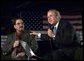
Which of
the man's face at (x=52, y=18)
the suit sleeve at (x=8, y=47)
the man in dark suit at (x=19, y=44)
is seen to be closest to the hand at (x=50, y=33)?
the man's face at (x=52, y=18)

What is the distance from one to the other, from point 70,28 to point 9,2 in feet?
4.01

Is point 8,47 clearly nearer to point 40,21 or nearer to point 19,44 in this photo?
point 19,44

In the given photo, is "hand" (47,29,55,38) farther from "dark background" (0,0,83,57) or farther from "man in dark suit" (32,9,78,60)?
"dark background" (0,0,83,57)

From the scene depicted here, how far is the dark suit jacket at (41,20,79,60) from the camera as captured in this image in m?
5.38

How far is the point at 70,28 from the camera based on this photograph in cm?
559

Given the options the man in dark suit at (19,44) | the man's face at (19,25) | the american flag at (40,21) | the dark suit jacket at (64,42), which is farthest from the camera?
the american flag at (40,21)

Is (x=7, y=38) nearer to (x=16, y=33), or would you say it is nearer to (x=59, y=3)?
(x=16, y=33)

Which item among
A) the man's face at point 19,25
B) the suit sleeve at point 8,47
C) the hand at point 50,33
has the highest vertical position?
the man's face at point 19,25

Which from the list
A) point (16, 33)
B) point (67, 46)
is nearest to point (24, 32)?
point (16, 33)

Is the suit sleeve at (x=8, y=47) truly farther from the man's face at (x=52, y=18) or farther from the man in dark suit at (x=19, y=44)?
the man's face at (x=52, y=18)

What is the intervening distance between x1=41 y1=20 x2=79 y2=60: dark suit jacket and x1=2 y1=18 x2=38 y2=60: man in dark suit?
26 centimetres

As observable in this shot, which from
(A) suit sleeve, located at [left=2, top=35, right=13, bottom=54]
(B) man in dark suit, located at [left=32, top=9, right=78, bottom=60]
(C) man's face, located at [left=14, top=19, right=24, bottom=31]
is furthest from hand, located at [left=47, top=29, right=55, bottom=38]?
(A) suit sleeve, located at [left=2, top=35, right=13, bottom=54]

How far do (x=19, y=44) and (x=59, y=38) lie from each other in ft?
2.48

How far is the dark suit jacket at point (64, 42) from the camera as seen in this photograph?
5.38 meters
